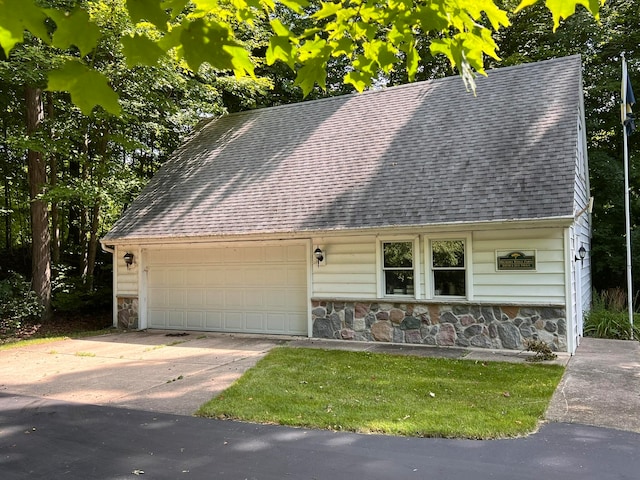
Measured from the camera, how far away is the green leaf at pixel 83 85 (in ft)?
6.64

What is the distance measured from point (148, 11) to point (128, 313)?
11740 millimetres

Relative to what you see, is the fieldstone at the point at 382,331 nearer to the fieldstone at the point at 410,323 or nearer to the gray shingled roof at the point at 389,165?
the fieldstone at the point at 410,323

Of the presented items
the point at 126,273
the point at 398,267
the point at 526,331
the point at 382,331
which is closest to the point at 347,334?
the point at 382,331

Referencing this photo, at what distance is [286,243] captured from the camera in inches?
427

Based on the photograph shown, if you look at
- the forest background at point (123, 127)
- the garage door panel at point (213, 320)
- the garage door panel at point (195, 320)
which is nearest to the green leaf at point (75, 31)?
the garage door panel at point (213, 320)

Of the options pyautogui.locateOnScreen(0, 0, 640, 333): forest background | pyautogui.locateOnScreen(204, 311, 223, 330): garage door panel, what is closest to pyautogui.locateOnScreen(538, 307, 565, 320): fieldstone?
pyautogui.locateOnScreen(0, 0, 640, 333): forest background

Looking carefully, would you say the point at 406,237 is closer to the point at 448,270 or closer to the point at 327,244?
the point at 448,270

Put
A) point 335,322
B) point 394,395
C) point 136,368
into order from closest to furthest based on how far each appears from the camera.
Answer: point 394,395
point 136,368
point 335,322

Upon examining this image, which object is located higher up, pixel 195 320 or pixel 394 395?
pixel 195 320

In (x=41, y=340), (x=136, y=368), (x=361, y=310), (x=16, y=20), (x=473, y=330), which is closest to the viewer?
(x=16, y=20)

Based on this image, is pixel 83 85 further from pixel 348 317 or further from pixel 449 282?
pixel 348 317

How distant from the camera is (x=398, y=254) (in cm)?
980

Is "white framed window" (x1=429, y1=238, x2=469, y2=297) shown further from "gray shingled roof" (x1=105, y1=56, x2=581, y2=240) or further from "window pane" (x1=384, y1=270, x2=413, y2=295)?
"gray shingled roof" (x1=105, y1=56, x2=581, y2=240)

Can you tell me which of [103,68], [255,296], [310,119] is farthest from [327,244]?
[103,68]
